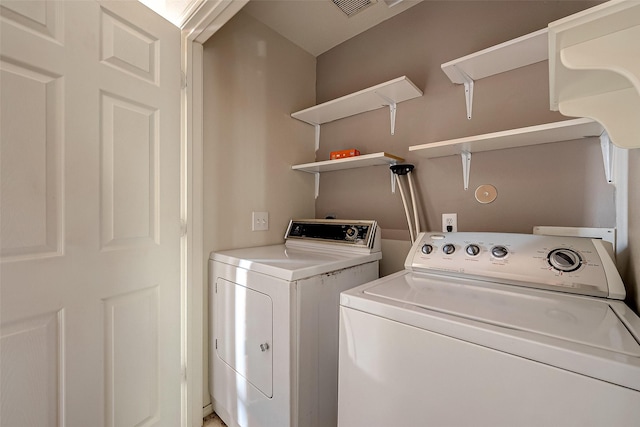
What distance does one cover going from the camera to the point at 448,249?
4.00ft

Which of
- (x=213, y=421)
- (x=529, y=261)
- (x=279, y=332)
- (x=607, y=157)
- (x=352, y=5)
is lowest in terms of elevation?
(x=213, y=421)

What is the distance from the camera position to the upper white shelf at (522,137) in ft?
3.61

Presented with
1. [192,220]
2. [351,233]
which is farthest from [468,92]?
[192,220]

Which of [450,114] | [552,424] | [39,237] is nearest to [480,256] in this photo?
[552,424]

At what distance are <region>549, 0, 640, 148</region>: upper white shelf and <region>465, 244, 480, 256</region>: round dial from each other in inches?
22.3

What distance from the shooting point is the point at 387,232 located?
1880 mm

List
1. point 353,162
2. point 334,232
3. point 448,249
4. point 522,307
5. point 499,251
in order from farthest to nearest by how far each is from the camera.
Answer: point 353,162
point 334,232
point 448,249
point 499,251
point 522,307

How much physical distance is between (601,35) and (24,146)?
70.2 inches

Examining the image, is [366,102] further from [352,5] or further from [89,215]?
[89,215]

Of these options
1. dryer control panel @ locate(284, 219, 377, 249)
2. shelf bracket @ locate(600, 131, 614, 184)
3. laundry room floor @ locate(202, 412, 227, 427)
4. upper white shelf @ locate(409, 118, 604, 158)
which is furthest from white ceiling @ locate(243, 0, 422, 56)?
laundry room floor @ locate(202, 412, 227, 427)

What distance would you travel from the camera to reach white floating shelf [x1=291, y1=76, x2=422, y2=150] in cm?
164

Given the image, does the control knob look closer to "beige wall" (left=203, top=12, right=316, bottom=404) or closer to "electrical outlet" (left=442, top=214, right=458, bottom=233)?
"electrical outlet" (left=442, top=214, right=458, bottom=233)

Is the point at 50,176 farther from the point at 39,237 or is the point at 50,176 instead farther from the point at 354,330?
the point at 354,330

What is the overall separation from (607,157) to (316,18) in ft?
6.39
